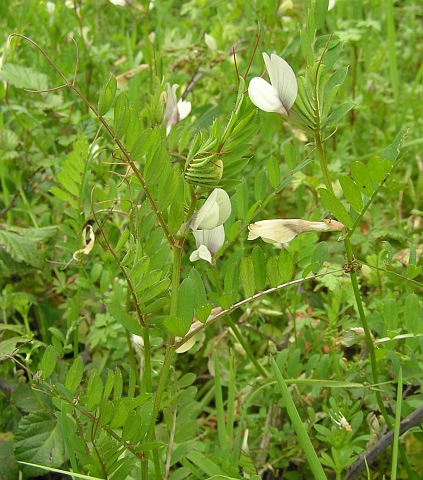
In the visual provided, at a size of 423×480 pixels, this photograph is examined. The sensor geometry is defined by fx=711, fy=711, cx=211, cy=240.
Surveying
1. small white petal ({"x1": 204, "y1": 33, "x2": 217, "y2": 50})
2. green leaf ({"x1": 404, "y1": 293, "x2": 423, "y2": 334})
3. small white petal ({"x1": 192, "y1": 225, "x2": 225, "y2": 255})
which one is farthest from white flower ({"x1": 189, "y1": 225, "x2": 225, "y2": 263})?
small white petal ({"x1": 204, "y1": 33, "x2": 217, "y2": 50})

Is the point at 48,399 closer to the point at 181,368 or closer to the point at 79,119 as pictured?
the point at 181,368

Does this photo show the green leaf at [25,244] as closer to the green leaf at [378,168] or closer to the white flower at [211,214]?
the white flower at [211,214]

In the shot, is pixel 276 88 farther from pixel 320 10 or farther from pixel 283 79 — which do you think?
pixel 320 10

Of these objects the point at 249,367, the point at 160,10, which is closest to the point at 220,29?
the point at 160,10

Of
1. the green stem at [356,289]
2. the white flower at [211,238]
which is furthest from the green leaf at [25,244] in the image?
the green stem at [356,289]

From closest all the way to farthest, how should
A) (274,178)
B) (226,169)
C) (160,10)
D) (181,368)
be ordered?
(226,169)
(274,178)
(181,368)
(160,10)

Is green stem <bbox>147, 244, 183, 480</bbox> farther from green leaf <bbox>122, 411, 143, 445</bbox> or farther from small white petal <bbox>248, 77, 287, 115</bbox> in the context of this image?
small white petal <bbox>248, 77, 287, 115</bbox>
